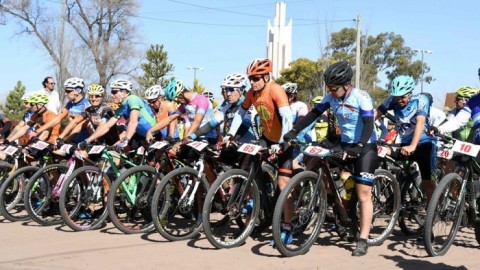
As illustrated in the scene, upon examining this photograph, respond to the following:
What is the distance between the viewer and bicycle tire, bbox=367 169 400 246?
7.08 m

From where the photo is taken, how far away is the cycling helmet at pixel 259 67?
6.86 m

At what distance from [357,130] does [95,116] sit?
401 centimetres

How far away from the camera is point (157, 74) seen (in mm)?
37812

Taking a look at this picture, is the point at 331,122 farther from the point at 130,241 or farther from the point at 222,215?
the point at 130,241

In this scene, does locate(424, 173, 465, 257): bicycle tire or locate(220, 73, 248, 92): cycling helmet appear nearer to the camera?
locate(424, 173, 465, 257): bicycle tire

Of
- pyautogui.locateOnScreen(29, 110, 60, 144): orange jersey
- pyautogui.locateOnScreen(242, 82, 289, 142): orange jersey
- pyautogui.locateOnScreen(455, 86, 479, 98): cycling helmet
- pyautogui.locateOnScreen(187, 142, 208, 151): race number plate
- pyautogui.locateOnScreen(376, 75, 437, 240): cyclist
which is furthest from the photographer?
pyautogui.locateOnScreen(455, 86, 479, 98): cycling helmet

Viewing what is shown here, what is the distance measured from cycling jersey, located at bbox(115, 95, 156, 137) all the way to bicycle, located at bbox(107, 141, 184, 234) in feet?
2.21

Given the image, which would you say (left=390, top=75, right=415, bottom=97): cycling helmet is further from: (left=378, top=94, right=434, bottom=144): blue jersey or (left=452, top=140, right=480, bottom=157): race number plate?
(left=452, top=140, right=480, bottom=157): race number plate

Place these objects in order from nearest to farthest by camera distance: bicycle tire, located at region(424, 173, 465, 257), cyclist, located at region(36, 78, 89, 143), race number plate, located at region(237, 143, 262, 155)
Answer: bicycle tire, located at region(424, 173, 465, 257), race number plate, located at region(237, 143, 262, 155), cyclist, located at region(36, 78, 89, 143)

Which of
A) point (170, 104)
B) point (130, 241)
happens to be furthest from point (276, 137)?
point (170, 104)

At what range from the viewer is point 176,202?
731cm

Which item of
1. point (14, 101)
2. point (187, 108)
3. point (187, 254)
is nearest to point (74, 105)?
point (187, 108)

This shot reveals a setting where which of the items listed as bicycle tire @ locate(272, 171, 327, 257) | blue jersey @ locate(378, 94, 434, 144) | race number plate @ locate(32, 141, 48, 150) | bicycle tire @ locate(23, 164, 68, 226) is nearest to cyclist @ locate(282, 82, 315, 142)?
blue jersey @ locate(378, 94, 434, 144)

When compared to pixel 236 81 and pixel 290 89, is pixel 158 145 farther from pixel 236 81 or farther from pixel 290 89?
pixel 290 89
